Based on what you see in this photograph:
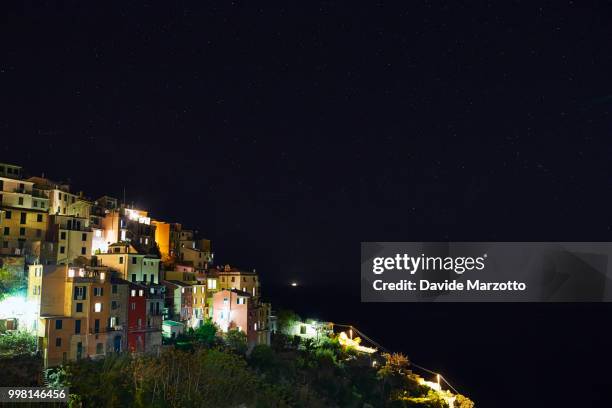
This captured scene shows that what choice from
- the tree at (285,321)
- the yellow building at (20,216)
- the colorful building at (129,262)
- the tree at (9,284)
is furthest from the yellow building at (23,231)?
the tree at (285,321)

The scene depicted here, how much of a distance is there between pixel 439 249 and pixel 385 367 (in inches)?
761

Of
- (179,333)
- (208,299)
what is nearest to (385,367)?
(208,299)

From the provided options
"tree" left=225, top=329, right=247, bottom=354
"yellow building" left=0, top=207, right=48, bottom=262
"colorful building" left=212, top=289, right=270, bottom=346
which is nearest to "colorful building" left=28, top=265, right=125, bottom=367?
"yellow building" left=0, top=207, right=48, bottom=262

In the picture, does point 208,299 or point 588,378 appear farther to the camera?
point 588,378

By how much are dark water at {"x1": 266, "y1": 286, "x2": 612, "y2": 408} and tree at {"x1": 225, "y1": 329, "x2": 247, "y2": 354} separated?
33.2m

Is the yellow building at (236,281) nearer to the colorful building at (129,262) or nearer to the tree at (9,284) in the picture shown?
the colorful building at (129,262)

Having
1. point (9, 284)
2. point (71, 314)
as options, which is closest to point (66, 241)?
point (9, 284)

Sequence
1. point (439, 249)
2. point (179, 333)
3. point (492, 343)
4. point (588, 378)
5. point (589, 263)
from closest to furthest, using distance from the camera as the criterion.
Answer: point (439, 249)
point (179, 333)
point (589, 263)
point (588, 378)
point (492, 343)

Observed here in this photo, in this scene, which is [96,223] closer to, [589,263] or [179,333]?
[179,333]

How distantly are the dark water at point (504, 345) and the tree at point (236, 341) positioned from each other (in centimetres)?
3319

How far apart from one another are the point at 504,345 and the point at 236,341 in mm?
85247

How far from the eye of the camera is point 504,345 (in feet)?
361

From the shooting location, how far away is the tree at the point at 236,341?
39.0 metres

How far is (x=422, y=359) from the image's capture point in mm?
89438
